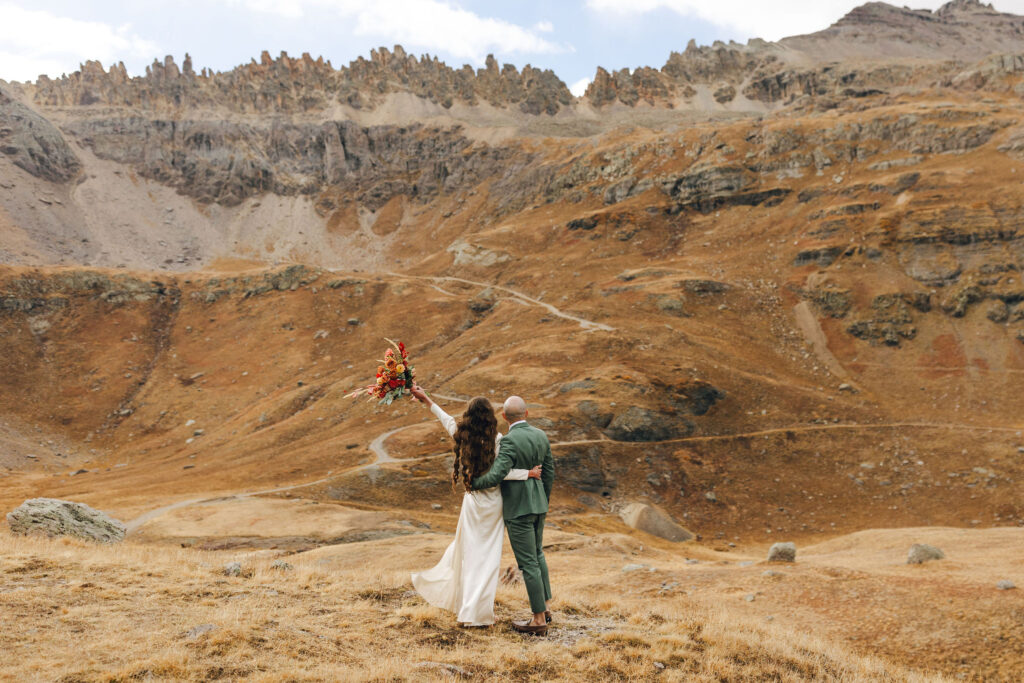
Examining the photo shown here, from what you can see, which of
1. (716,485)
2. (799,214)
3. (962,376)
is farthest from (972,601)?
(799,214)

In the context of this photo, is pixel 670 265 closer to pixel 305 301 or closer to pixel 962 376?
pixel 962 376

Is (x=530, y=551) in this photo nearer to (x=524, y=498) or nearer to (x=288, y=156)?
(x=524, y=498)

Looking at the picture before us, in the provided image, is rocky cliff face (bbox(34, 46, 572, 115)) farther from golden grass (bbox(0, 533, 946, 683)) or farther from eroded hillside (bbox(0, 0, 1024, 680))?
golden grass (bbox(0, 533, 946, 683))

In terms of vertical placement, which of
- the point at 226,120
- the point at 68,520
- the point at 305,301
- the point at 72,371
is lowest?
the point at 68,520

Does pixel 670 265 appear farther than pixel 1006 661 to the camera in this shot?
Yes

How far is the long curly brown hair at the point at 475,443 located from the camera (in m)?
8.84

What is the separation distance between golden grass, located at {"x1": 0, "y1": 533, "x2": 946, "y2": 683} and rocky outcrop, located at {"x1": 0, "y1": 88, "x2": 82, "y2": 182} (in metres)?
177

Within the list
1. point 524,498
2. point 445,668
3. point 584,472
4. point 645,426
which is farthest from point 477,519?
point 645,426

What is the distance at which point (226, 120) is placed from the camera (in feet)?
598

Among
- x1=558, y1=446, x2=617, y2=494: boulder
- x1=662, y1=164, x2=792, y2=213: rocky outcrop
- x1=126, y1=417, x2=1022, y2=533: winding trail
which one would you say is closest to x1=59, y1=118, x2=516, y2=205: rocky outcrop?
x1=662, y1=164, x2=792, y2=213: rocky outcrop

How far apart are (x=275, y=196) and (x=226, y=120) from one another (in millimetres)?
33984

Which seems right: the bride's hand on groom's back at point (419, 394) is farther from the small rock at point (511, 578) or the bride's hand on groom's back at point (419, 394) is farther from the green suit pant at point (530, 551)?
the small rock at point (511, 578)

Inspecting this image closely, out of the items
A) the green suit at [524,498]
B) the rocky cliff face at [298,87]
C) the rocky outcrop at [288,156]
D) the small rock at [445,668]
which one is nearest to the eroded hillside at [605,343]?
the green suit at [524,498]

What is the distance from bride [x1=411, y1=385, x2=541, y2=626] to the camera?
29.0 ft
